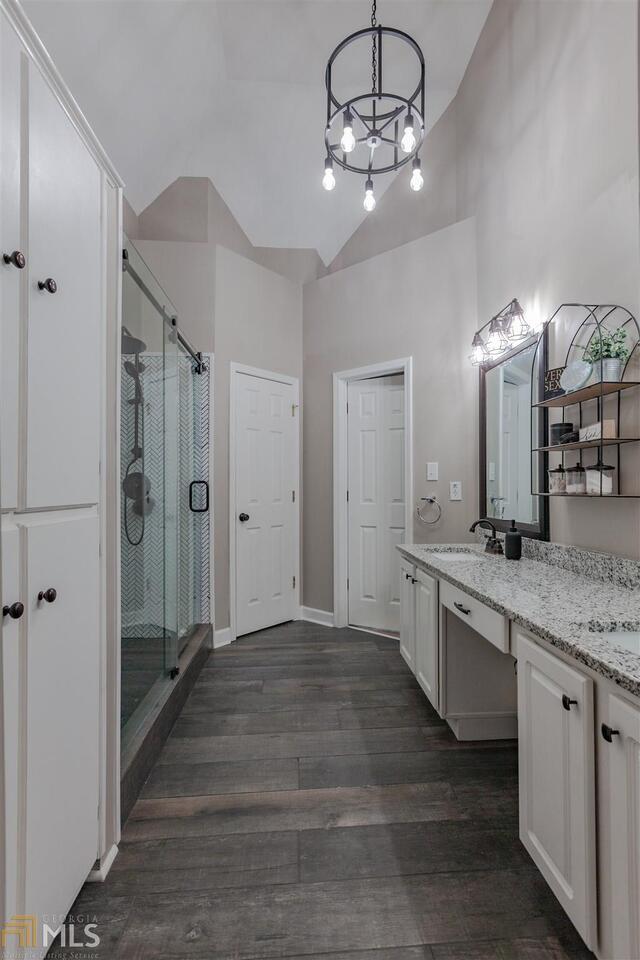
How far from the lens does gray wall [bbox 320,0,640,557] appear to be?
1653 mm

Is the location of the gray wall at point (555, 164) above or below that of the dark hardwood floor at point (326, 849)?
above

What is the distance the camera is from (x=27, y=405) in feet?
3.34

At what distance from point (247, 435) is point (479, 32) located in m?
3.08

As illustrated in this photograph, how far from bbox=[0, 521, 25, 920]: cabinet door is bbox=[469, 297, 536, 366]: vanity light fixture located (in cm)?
233

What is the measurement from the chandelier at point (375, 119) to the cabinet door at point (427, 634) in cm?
205

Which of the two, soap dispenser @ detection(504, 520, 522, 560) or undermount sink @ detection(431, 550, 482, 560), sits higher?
soap dispenser @ detection(504, 520, 522, 560)

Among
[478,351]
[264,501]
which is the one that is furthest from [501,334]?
[264,501]

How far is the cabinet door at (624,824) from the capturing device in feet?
2.82

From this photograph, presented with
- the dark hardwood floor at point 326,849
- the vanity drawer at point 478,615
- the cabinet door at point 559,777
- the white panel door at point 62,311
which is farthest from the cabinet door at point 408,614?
the white panel door at point 62,311

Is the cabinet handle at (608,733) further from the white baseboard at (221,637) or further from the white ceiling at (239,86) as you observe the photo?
the white ceiling at (239,86)

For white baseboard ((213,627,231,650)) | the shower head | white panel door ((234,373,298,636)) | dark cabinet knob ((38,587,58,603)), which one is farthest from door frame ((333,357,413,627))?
dark cabinet knob ((38,587,58,603))

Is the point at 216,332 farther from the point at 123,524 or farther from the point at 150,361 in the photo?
the point at 123,524

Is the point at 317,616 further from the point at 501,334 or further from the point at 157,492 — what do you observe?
the point at 501,334

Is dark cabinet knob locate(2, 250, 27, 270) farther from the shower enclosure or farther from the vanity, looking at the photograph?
the vanity
